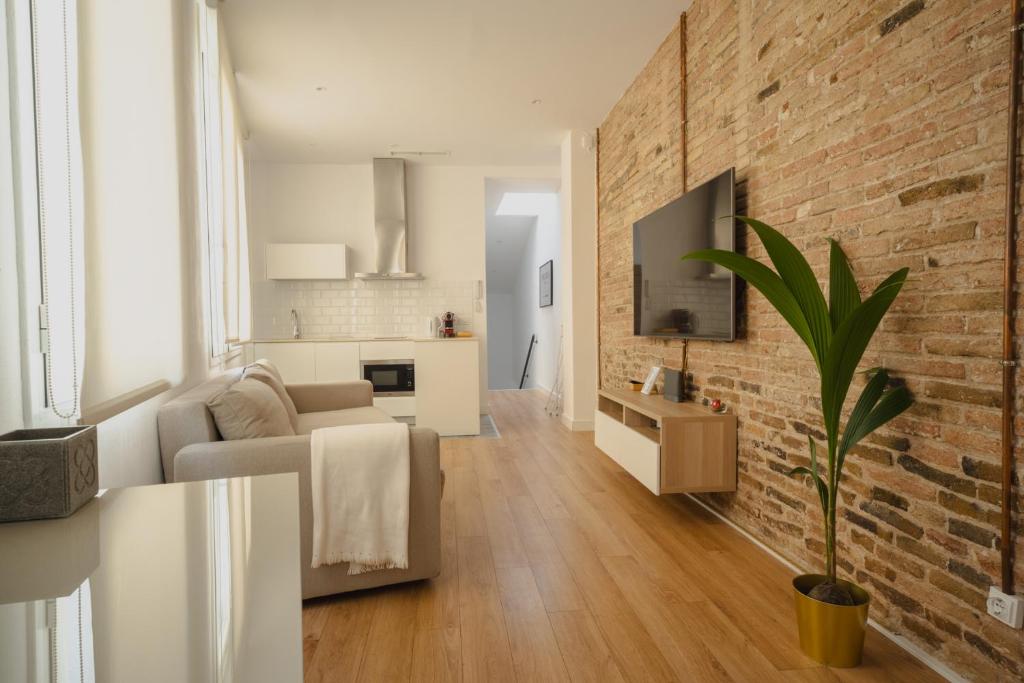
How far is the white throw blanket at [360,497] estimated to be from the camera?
7.24 ft

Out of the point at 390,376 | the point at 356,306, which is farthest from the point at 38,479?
the point at 356,306

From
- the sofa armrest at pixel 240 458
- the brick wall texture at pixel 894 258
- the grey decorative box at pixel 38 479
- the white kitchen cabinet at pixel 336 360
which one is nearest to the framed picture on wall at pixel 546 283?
the white kitchen cabinet at pixel 336 360

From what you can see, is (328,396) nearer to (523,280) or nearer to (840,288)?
(840,288)

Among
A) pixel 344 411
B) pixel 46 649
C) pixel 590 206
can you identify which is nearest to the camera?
pixel 46 649

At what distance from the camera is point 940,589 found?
5.88 ft

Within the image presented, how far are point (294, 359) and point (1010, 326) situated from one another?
18.6ft

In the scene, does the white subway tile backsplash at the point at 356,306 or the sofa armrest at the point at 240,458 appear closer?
the sofa armrest at the point at 240,458

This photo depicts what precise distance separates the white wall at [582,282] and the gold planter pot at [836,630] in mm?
3878

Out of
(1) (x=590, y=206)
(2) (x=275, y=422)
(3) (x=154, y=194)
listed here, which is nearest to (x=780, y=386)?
(2) (x=275, y=422)

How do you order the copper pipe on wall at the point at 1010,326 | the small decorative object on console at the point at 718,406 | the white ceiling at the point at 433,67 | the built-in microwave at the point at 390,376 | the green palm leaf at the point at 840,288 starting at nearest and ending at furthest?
the copper pipe on wall at the point at 1010,326 → the green palm leaf at the point at 840,288 → the small decorative object on console at the point at 718,406 → the white ceiling at the point at 433,67 → the built-in microwave at the point at 390,376

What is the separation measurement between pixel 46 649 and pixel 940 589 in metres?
2.21

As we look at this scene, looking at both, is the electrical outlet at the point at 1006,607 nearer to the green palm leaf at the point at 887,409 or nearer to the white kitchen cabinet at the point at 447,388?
the green palm leaf at the point at 887,409

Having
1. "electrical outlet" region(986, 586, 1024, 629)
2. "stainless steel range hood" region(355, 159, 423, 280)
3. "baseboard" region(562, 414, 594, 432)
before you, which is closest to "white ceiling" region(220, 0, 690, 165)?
"stainless steel range hood" region(355, 159, 423, 280)

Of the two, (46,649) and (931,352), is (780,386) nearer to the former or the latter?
(931,352)
